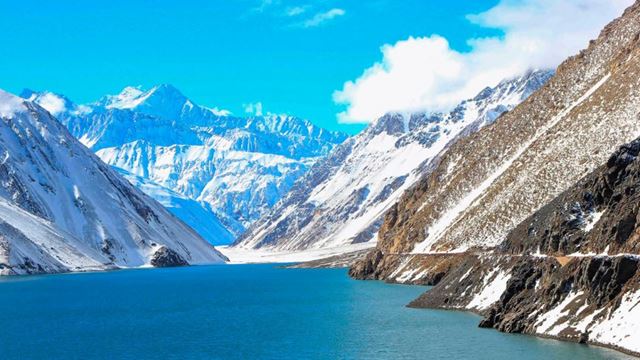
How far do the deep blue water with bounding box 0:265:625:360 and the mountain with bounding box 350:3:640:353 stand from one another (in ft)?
12.8

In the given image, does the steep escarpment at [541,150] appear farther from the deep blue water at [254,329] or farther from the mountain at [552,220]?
the deep blue water at [254,329]

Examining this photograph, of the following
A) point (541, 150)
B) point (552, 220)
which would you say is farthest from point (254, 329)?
point (541, 150)

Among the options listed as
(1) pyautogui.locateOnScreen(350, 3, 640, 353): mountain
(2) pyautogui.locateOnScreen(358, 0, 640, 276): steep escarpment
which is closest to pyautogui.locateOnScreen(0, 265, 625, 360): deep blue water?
(1) pyautogui.locateOnScreen(350, 3, 640, 353): mountain

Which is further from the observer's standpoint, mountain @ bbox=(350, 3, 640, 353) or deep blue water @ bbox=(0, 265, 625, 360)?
deep blue water @ bbox=(0, 265, 625, 360)

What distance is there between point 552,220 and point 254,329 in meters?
37.0

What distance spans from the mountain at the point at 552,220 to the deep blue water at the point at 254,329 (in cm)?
390

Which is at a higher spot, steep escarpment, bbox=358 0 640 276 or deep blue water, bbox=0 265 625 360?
steep escarpment, bbox=358 0 640 276

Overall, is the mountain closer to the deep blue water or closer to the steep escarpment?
the steep escarpment

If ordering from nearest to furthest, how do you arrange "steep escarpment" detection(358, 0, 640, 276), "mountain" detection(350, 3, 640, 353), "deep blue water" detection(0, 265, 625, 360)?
"mountain" detection(350, 3, 640, 353), "deep blue water" detection(0, 265, 625, 360), "steep escarpment" detection(358, 0, 640, 276)

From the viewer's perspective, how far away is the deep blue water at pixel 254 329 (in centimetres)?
7494

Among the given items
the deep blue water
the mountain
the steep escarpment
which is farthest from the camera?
the steep escarpment

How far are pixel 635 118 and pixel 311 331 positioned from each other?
73964 mm

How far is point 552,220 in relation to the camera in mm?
94125

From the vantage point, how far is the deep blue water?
7494cm
